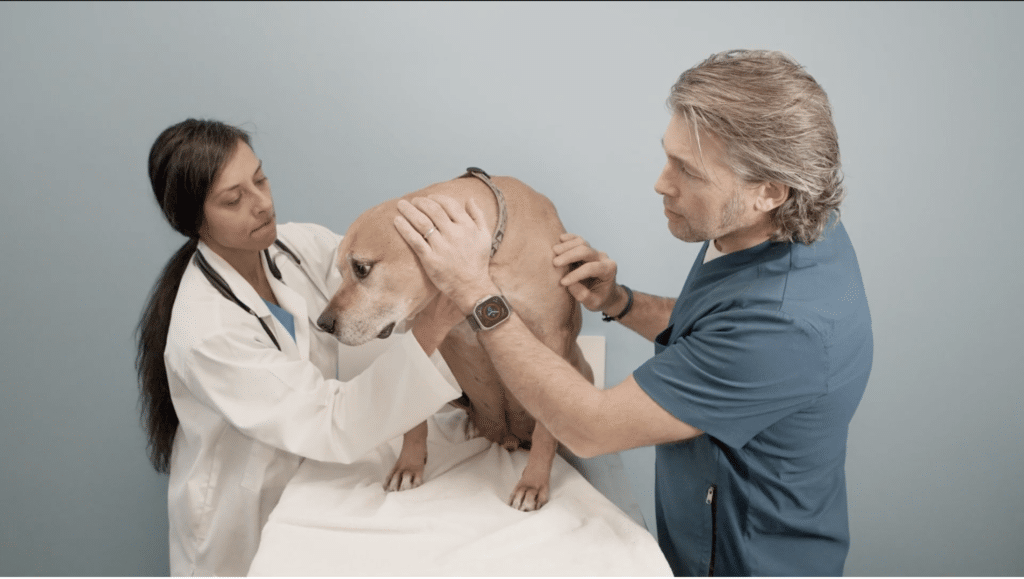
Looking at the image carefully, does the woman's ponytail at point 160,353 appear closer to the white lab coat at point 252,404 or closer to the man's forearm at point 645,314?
the white lab coat at point 252,404

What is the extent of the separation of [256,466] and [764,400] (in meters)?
1.17

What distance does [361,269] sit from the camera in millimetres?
Result: 1396

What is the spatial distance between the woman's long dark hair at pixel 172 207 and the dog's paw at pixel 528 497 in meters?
0.92

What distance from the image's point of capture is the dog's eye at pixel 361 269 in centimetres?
139

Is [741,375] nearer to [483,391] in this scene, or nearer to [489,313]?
[489,313]

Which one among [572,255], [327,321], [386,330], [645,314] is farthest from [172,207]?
[645,314]

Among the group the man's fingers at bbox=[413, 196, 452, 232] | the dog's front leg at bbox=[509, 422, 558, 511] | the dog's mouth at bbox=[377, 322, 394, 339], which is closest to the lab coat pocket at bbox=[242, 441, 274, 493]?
the dog's mouth at bbox=[377, 322, 394, 339]

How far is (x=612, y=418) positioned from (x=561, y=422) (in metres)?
0.09

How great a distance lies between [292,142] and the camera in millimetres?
2094

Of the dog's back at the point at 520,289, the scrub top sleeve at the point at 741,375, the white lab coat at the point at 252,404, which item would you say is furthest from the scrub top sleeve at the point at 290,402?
the scrub top sleeve at the point at 741,375

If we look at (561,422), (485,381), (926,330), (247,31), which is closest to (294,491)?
(485,381)

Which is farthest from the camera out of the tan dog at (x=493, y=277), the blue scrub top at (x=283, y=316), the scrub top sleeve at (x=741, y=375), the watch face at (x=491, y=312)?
the blue scrub top at (x=283, y=316)

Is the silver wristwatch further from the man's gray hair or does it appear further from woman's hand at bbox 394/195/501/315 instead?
the man's gray hair

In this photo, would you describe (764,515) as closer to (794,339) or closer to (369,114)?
(794,339)
